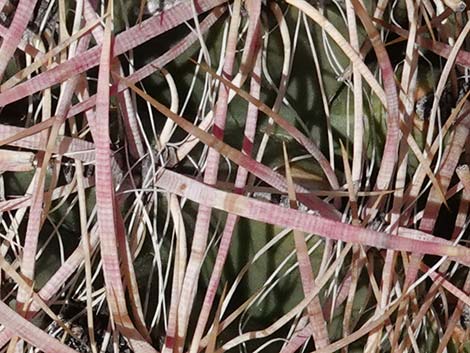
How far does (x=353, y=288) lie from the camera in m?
0.57

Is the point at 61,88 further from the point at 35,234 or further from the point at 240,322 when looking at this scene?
the point at 240,322

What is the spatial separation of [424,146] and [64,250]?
0.97 feet

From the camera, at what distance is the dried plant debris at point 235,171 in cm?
52

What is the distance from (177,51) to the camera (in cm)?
54

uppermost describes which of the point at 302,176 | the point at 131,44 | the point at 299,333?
the point at 131,44

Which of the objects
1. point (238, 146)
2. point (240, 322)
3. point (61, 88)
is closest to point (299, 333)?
point (240, 322)

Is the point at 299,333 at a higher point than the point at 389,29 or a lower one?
lower

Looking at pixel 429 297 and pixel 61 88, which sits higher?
pixel 61 88

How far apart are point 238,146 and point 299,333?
5.9 inches

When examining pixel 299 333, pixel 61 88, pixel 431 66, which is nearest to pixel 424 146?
pixel 431 66

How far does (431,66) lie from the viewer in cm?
60

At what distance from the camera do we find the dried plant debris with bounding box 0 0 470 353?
52 centimetres

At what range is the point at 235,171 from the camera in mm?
566

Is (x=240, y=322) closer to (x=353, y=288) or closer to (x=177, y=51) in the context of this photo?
(x=353, y=288)
